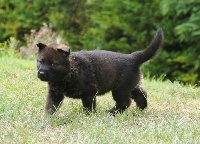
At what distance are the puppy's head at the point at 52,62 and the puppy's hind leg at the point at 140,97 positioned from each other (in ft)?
4.34

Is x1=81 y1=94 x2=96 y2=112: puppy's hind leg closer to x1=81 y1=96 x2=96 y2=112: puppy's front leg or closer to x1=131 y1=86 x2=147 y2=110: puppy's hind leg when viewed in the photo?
x1=81 y1=96 x2=96 y2=112: puppy's front leg

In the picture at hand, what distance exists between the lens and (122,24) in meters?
13.2

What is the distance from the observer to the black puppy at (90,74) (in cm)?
643

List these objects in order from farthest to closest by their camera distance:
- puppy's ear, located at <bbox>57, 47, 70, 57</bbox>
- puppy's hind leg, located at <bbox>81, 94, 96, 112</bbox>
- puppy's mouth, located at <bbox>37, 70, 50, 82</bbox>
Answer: puppy's hind leg, located at <bbox>81, 94, 96, 112</bbox> < puppy's ear, located at <bbox>57, 47, 70, 57</bbox> < puppy's mouth, located at <bbox>37, 70, 50, 82</bbox>

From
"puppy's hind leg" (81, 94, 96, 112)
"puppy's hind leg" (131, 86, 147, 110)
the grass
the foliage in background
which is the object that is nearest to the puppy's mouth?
the grass

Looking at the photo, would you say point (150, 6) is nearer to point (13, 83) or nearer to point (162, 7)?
point (162, 7)

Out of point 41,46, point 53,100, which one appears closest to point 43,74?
point 41,46

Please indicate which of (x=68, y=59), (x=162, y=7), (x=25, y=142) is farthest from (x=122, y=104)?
(x=162, y=7)

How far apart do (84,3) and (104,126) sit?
10130mm

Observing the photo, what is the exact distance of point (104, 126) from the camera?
5.76 m

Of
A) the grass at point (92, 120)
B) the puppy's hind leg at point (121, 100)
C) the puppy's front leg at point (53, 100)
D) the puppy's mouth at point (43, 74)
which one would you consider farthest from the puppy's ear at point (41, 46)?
the puppy's hind leg at point (121, 100)

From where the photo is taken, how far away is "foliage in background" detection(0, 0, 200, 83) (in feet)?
39.4

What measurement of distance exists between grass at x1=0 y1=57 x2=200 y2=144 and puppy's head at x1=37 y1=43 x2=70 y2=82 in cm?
48

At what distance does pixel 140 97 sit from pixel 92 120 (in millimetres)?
1468
